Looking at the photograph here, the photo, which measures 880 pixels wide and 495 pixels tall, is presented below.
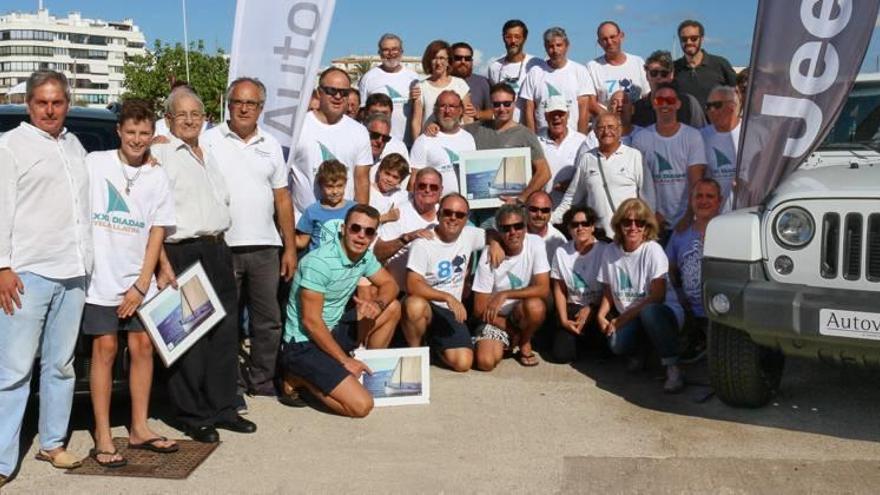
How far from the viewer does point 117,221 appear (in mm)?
4559

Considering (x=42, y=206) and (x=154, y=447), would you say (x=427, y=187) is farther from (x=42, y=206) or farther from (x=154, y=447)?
(x=42, y=206)

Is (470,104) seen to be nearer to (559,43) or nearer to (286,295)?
(559,43)

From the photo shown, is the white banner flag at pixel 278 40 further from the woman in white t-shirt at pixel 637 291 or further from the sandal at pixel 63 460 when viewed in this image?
the sandal at pixel 63 460

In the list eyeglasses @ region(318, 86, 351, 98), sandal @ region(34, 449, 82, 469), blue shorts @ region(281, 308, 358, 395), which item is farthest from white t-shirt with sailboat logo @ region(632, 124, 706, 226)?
sandal @ region(34, 449, 82, 469)

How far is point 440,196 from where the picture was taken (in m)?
6.79

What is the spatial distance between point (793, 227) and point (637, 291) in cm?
161

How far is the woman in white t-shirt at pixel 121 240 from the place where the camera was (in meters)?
4.54

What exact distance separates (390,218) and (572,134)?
1863mm

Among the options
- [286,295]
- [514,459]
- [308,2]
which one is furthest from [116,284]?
[308,2]

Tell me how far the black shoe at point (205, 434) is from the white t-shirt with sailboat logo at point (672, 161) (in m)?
3.61

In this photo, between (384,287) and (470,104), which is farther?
(470,104)

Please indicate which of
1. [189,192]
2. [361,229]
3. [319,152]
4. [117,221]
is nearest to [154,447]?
[117,221]

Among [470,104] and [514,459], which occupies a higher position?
[470,104]

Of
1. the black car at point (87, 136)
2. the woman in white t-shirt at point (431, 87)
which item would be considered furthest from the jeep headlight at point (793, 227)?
the woman in white t-shirt at point (431, 87)
